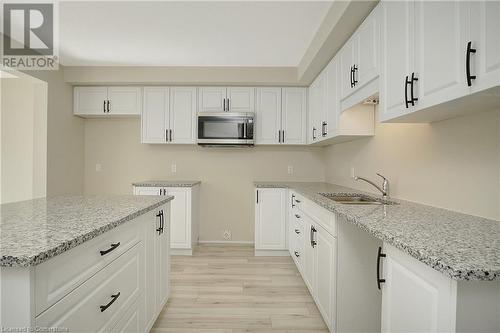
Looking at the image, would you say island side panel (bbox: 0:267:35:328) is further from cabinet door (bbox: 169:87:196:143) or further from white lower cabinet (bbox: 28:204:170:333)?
cabinet door (bbox: 169:87:196:143)

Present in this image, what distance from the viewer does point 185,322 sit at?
2.11 metres

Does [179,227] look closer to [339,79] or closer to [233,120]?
[233,120]

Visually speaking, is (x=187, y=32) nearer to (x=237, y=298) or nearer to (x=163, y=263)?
(x=163, y=263)

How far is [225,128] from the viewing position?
383 cm

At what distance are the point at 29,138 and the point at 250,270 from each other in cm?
354

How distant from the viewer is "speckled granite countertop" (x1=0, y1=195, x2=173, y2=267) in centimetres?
83

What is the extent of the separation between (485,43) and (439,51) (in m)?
0.24

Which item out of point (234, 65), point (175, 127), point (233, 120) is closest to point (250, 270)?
point (233, 120)

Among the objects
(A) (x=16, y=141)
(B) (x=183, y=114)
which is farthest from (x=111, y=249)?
(A) (x=16, y=141)

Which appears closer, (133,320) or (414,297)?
(414,297)

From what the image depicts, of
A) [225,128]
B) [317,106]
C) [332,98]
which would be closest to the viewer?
[332,98]

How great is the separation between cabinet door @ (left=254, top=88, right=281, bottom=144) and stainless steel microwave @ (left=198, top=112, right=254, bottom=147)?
0.17m

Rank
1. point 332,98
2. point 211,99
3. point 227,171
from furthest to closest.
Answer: point 227,171, point 211,99, point 332,98

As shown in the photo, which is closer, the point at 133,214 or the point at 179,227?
the point at 133,214
